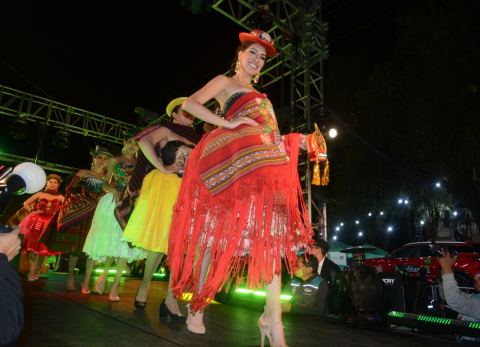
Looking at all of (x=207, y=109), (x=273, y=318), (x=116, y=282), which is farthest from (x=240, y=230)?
(x=116, y=282)

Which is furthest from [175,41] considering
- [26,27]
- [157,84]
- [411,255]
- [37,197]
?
[411,255]

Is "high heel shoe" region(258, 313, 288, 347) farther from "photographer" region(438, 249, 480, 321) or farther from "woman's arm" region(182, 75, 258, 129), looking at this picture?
"photographer" region(438, 249, 480, 321)

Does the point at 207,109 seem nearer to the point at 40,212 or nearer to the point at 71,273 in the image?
the point at 71,273

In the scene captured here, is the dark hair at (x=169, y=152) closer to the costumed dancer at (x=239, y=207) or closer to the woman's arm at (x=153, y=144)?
the woman's arm at (x=153, y=144)

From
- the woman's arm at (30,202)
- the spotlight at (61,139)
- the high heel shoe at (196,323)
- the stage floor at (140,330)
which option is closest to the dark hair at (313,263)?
the stage floor at (140,330)

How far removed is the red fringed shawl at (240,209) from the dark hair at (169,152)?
86 centimetres

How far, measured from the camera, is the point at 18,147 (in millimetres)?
13906

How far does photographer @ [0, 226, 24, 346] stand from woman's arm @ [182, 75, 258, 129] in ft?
3.83

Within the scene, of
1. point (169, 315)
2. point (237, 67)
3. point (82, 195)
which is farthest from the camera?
point (82, 195)

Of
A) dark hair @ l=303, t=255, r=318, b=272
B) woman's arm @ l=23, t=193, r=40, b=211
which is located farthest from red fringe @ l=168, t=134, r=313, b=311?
woman's arm @ l=23, t=193, r=40, b=211

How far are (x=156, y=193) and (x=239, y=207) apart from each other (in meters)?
1.42

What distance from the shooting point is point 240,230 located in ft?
5.82

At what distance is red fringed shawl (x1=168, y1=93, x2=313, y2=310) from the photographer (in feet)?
5.82

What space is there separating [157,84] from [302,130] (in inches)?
226
